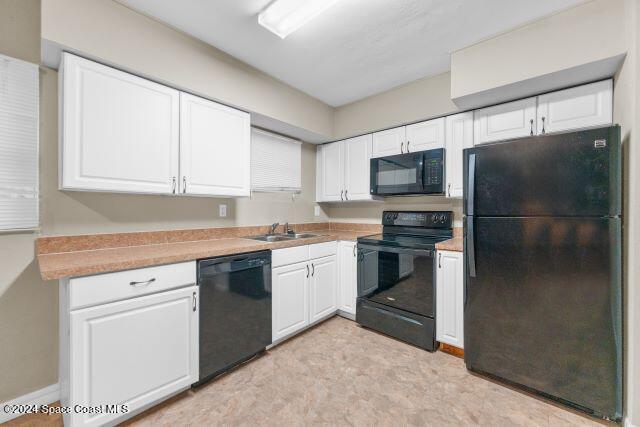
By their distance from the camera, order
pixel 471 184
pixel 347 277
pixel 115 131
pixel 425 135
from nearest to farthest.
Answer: pixel 115 131 → pixel 471 184 → pixel 425 135 → pixel 347 277

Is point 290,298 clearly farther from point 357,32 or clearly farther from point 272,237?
point 357,32

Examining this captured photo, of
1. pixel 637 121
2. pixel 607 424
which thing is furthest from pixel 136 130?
pixel 607 424

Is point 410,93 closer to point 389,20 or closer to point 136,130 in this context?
point 389,20

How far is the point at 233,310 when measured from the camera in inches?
77.9

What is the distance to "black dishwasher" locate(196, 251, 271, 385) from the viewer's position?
1.83m

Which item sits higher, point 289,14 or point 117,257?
point 289,14

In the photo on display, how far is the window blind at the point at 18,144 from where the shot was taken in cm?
155

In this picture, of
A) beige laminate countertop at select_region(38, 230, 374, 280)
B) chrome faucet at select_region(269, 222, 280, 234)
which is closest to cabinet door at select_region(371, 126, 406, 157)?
chrome faucet at select_region(269, 222, 280, 234)

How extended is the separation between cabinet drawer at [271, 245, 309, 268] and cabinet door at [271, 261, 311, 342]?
43mm

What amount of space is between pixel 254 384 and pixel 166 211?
4.94 ft

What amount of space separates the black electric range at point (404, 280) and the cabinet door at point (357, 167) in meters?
0.61

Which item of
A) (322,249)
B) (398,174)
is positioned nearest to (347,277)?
(322,249)

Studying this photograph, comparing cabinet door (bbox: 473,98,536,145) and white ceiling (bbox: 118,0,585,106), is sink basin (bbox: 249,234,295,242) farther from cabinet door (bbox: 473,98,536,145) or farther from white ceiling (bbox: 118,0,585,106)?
cabinet door (bbox: 473,98,536,145)

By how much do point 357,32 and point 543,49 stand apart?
1.26 meters
